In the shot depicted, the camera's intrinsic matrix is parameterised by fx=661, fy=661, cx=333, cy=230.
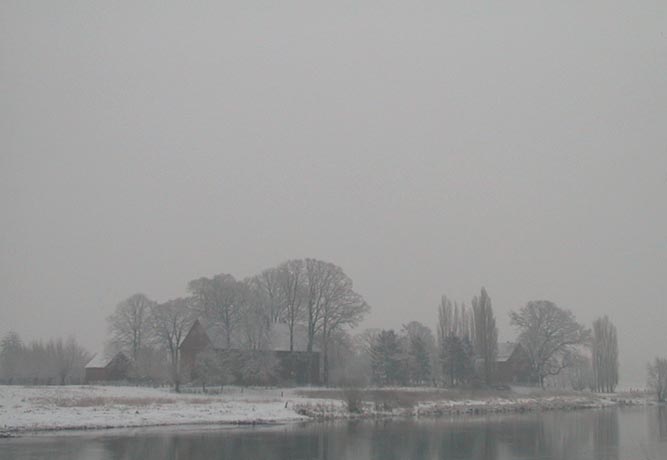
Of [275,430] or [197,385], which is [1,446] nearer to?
[275,430]

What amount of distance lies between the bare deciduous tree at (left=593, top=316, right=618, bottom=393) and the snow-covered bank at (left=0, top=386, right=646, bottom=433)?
2831 centimetres

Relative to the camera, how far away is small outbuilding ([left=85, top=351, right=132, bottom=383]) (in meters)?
81.3

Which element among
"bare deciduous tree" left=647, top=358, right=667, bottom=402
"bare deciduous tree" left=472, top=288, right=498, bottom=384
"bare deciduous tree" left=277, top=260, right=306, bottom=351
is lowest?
"bare deciduous tree" left=647, top=358, right=667, bottom=402

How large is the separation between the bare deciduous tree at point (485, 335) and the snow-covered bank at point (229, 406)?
304 inches

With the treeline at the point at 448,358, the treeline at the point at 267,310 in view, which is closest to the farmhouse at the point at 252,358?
the treeline at the point at 267,310

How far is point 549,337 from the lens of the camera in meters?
86.2

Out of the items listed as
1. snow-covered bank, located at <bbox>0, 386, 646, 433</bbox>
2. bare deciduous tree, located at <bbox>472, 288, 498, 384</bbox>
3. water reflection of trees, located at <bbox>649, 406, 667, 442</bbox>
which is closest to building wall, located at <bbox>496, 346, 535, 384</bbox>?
bare deciduous tree, located at <bbox>472, 288, 498, 384</bbox>

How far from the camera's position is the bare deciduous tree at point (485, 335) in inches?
3027

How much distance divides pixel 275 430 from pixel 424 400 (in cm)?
2404

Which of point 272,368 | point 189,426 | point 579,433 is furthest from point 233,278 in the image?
point 579,433

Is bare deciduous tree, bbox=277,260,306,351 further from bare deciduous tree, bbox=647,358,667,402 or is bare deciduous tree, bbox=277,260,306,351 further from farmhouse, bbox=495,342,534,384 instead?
bare deciduous tree, bbox=647,358,667,402

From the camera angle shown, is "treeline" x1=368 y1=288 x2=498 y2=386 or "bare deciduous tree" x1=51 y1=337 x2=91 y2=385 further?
"bare deciduous tree" x1=51 y1=337 x2=91 y2=385

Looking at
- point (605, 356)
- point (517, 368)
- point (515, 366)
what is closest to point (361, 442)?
point (517, 368)

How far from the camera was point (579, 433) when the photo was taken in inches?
1519
